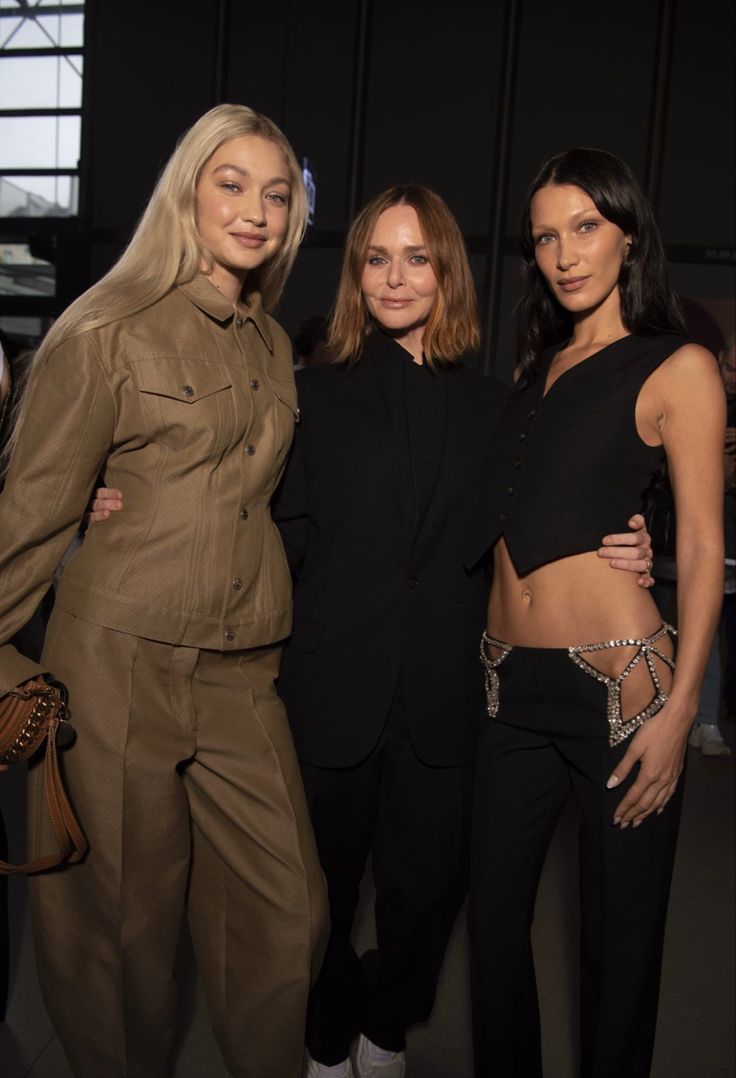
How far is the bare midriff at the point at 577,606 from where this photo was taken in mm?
1688

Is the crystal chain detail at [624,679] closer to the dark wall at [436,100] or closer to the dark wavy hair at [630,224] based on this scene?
the dark wavy hair at [630,224]

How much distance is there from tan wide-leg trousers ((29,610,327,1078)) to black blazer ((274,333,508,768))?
0.16 m

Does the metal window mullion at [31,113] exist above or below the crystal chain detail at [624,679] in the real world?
above

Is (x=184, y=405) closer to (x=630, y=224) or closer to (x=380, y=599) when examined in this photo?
(x=380, y=599)

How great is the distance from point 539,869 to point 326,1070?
70 centimetres

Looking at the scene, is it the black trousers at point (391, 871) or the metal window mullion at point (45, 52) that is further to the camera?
the metal window mullion at point (45, 52)

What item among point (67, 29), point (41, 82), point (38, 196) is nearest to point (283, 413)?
point (38, 196)

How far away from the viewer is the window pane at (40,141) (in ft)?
33.1

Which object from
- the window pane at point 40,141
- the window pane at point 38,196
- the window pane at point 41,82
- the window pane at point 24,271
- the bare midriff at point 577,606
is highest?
the window pane at point 41,82

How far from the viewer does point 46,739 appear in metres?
1.60

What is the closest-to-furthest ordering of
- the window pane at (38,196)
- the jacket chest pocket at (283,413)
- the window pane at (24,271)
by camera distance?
the jacket chest pocket at (283,413)
the window pane at (24,271)
the window pane at (38,196)

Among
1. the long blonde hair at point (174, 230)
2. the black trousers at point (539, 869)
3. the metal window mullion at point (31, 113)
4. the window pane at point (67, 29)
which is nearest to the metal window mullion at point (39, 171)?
the metal window mullion at point (31, 113)

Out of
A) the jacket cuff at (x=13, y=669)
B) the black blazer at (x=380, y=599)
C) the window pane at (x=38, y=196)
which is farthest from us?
the window pane at (x=38, y=196)

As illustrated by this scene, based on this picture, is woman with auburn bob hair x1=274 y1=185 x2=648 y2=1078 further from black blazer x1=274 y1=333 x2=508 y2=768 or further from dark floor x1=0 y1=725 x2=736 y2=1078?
dark floor x1=0 y1=725 x2=736 y2=1078
